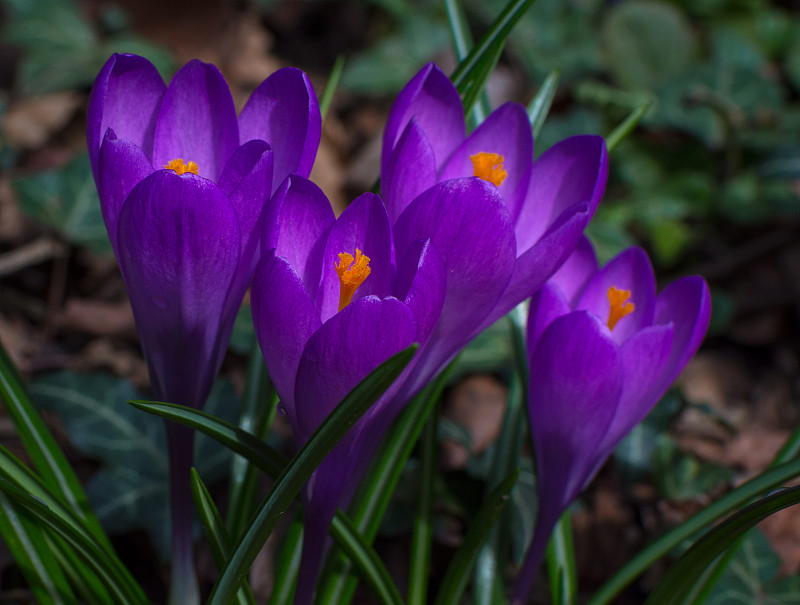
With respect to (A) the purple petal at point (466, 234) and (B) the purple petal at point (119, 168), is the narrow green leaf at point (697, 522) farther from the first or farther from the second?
(B) the purple petal at point (119, 168)

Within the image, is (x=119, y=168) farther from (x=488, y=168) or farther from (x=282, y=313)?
(x=488, y=168)

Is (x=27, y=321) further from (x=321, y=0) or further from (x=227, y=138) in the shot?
(x=321, y=0)

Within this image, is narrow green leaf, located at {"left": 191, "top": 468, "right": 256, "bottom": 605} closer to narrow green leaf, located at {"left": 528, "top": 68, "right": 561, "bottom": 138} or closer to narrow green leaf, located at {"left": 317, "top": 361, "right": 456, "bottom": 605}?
narrow green leaf, located at {"left": 317, "top": 361, "right": 456, "bottom": 605}

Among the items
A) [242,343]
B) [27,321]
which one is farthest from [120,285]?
[242,343]

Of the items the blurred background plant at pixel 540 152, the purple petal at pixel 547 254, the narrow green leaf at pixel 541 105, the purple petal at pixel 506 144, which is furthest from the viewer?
the blurred background plant at pixel 540 152

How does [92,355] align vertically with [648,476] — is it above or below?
above

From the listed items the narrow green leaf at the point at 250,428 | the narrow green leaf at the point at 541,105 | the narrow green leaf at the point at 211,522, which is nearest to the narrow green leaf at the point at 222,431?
the narrow green leaf at the point at 211,522
